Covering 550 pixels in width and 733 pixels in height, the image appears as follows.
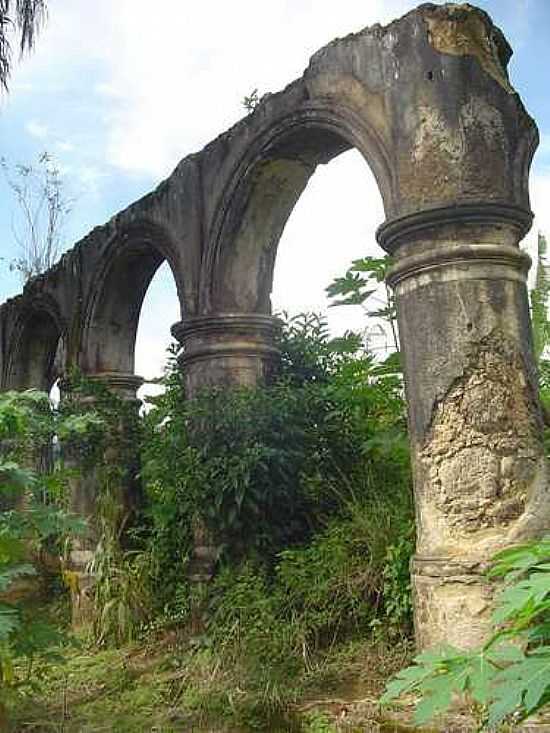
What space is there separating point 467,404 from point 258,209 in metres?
2.89

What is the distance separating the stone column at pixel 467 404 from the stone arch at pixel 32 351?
663 cm

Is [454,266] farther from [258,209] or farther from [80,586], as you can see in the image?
[80,586]

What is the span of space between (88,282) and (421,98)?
184 inches

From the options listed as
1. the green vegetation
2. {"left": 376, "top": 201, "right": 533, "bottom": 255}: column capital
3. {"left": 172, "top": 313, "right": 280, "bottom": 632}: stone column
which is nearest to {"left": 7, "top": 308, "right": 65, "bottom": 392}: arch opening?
the green vegetation

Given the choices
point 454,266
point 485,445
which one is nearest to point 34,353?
point 454,266

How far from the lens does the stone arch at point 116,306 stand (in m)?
7.42

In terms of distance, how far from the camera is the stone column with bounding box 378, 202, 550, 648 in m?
3.62

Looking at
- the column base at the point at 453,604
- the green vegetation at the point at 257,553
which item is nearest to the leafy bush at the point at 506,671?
the column base at the point at 453,604

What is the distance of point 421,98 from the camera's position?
3.99 metres

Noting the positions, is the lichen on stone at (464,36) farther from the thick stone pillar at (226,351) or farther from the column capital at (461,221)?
the thick stone pillar at (226,351)

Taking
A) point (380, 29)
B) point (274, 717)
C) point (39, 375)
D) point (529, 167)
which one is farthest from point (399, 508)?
point (39, 375)

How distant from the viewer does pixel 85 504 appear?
7238 millimetres

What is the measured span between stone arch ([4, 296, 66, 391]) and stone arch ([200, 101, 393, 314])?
4.15m

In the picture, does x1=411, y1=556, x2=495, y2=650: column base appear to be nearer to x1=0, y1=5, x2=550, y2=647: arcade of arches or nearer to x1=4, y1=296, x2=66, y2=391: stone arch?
x1=0, y1=5, x2=550, y2=647: arcade of arches
